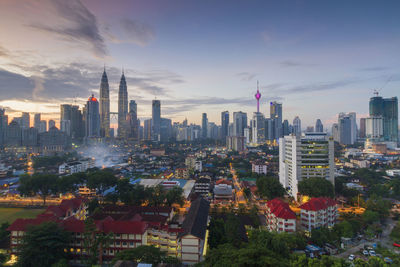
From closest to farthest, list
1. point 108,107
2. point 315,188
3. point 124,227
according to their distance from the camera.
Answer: point 124,227, point 315,188, point 108,107

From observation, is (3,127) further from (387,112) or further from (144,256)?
(387,112)

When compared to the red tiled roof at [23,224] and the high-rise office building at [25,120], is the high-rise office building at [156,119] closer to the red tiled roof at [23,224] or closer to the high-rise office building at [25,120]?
the high-rise office building at [25,120]

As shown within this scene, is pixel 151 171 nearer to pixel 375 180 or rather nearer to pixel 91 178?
pixel 91 178

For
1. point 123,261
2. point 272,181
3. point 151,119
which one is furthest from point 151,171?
point 151,119

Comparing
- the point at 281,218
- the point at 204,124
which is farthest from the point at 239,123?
the point at 281,218

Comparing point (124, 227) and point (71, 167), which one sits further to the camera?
point (71, 167)

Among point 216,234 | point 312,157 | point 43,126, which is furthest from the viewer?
point 43,126

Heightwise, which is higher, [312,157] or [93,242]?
[312,157]
